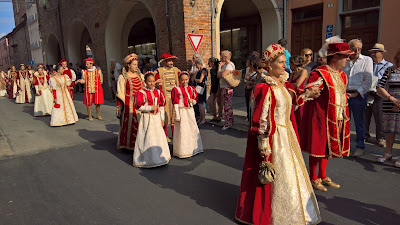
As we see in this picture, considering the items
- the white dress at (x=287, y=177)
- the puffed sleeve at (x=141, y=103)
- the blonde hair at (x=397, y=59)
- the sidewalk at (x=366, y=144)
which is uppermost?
the blonde hair at (x=397, y=59)

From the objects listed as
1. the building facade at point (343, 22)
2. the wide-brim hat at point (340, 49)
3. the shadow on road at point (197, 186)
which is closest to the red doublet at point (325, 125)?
the wide-brim hat at point (340, 49)

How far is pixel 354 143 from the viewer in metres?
5.75

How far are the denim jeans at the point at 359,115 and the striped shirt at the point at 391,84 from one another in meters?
0.57

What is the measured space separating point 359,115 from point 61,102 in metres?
8.10

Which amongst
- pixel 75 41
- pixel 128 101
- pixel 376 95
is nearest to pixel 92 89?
pixel 128 101

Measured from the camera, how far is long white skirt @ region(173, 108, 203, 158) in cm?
554

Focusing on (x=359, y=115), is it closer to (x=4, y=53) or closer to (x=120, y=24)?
(x=120, y=24)

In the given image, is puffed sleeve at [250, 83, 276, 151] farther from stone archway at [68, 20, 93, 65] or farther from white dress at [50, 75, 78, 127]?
stone archway at [68, 20, 93, 65]

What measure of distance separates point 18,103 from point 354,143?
1597 centimetres

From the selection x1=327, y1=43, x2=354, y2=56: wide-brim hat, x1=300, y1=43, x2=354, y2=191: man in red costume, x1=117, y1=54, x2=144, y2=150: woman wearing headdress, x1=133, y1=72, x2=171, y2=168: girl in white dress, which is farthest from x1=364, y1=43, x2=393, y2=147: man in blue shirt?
x1=117, y1=54, x2=144, y2=150: woman wearing headdress

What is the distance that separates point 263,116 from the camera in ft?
9.37

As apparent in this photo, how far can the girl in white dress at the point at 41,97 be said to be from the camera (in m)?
11.2

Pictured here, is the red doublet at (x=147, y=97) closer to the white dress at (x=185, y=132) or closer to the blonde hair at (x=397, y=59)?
the white dress at (x=185, y=132)

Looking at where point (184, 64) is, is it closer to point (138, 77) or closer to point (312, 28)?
point (138, 77)
